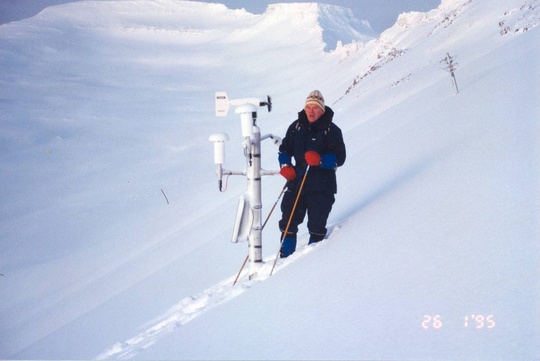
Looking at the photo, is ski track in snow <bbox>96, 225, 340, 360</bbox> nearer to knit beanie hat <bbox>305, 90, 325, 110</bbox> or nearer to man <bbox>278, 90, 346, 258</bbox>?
man <bbox>278, 90, 346, 258</bbox>

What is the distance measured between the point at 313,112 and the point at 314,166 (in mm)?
392

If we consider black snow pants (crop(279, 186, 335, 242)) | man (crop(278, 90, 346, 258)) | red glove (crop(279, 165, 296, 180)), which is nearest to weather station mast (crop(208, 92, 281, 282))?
red glove (crop(279, 165, 296, 180))

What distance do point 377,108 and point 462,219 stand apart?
443 inches

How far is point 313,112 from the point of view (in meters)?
3.65

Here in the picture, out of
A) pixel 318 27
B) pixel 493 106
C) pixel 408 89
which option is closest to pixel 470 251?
pixel 493 106

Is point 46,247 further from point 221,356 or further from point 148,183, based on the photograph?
point 221,356

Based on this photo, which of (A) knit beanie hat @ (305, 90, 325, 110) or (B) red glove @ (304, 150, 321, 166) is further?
(A) knit beanie hat @ (305, 90, 325, 110)

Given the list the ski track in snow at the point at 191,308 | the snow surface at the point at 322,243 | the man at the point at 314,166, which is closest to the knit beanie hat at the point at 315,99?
the man at the point at 314,166

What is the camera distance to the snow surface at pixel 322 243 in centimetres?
208

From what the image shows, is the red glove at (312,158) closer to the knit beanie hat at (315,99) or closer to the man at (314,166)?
the man at (314,166)

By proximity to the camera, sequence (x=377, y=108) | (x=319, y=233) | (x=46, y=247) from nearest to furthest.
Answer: (x=319, y=233) < (x=46, y=247) < (x=377, y=108)

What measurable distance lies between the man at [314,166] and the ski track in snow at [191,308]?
0.16 metres

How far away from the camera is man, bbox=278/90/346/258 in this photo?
3.63 m

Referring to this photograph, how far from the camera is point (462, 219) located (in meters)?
2.74
